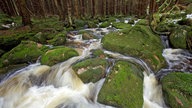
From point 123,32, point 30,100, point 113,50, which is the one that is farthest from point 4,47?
point 123,32

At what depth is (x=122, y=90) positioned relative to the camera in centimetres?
411

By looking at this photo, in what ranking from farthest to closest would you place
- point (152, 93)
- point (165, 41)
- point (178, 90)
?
1. point (165, 41)
2. point (152, 93)
3. point (178, 90)

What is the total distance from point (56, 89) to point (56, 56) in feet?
4.41

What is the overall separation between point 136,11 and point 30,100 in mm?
14197

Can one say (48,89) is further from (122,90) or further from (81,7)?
(81,7)

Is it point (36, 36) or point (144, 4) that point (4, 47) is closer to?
point (36, 36)

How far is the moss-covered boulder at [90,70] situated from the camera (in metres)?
4.82

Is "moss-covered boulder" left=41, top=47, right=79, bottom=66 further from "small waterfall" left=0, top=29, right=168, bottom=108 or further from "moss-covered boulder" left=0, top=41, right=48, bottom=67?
"moss-covered boulder" left=0, top=41, right=48, bottom=67

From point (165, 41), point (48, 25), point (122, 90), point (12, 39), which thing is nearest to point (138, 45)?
point (165, 41)

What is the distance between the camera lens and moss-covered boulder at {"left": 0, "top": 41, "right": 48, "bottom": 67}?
596 centimetres

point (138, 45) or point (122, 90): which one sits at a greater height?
point (138, 45)

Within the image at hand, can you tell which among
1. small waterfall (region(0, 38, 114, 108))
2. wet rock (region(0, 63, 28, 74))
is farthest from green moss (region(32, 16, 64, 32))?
small waterfall (region(0, 38, 114, 108))

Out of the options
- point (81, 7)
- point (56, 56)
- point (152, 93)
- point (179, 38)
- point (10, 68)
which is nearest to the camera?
point (152, 93)

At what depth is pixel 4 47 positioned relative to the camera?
716 centimetres
